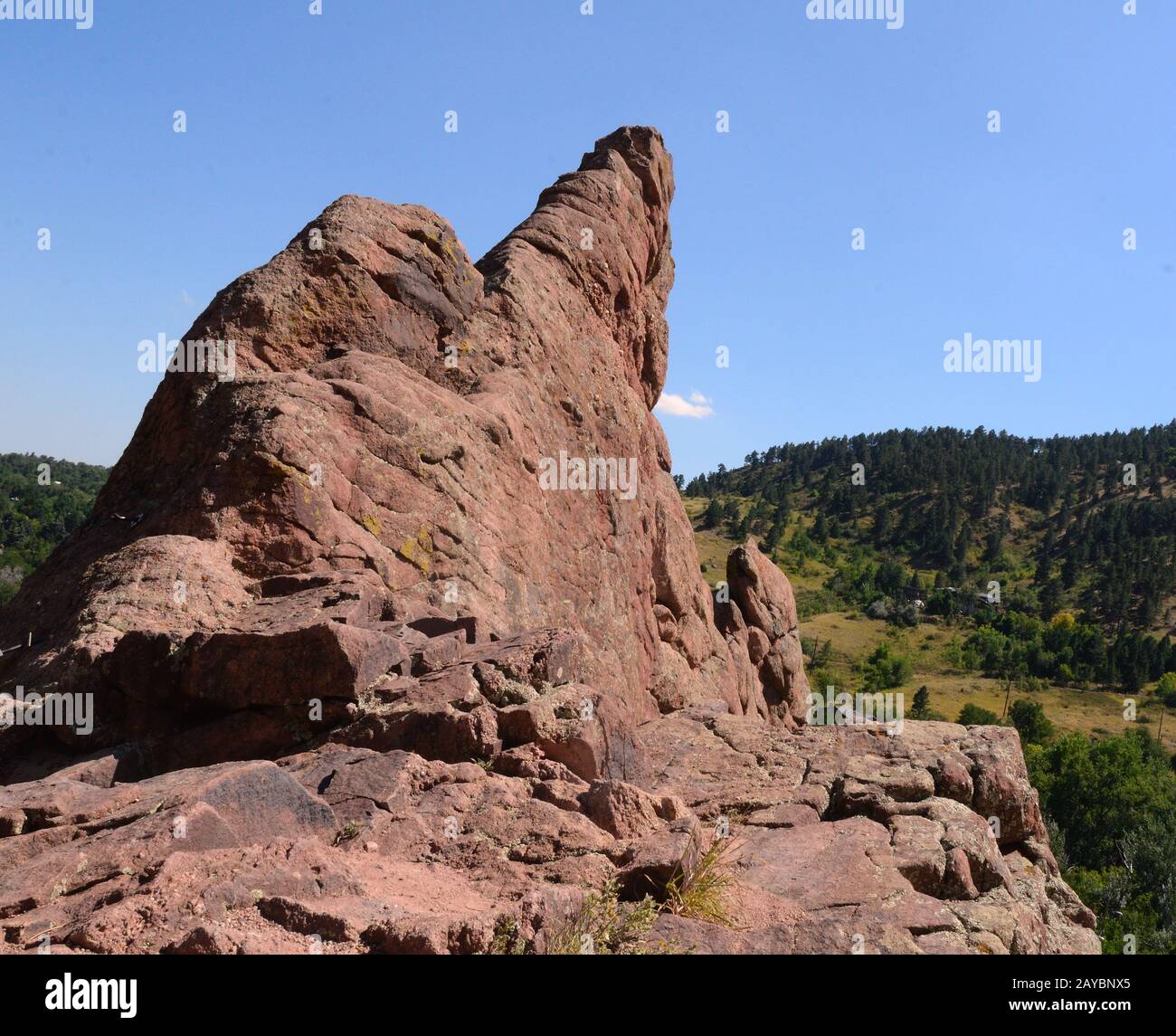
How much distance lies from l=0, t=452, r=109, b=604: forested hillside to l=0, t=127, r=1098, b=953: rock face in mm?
45675

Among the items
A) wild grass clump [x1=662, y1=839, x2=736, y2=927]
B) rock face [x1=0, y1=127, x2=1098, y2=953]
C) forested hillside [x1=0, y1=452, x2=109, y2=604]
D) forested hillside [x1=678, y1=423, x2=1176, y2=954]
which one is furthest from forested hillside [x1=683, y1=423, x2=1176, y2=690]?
wild grass clump [x1=662, y1=839, x2=736, y2=927]

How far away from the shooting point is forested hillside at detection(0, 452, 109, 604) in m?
72.3

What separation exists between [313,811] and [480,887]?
4.39 feet

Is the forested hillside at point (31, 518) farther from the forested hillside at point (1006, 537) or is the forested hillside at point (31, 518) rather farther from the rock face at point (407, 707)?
the forested hillside at point (1006, 537)

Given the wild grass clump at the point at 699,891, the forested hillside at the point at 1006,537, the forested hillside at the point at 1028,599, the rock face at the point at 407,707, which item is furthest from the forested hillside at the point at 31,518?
the forested hillside at the point at 1006,537

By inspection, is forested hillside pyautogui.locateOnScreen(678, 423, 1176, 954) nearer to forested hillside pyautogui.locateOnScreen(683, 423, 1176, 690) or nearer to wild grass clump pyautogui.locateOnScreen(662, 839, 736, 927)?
forested hillside pyautogui.locateOnScreen(683, 423, 1176, 690)

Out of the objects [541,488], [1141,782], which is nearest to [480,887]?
[541,488]

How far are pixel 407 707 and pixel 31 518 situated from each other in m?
107

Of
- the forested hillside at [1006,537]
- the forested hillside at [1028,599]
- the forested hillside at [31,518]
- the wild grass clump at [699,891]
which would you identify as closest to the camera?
the wild grass clump at [699,891]

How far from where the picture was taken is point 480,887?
19.2 feet

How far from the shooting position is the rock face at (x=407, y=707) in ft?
18.2

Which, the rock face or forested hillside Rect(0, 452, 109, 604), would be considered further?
forested hillside Rect(0, 452, 109, 604)

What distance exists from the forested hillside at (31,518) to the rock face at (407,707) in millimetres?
45675
